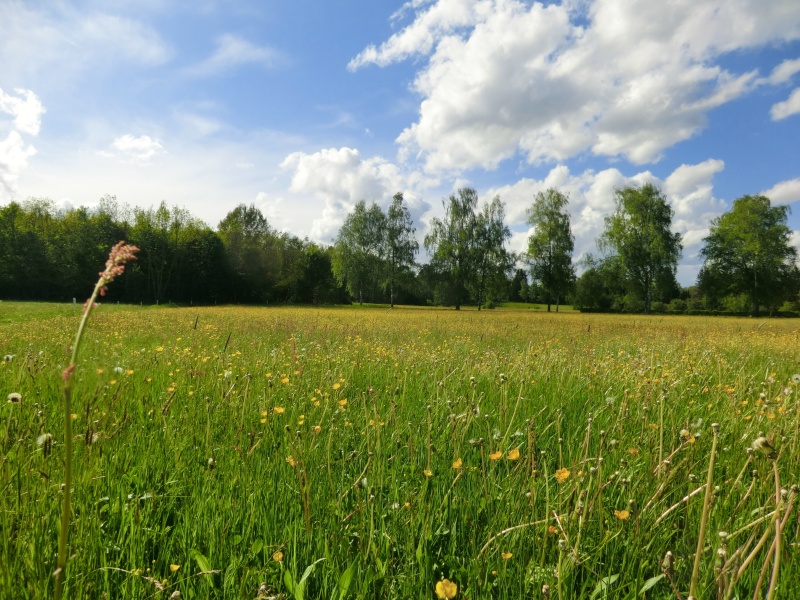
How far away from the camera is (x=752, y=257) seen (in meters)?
44.2

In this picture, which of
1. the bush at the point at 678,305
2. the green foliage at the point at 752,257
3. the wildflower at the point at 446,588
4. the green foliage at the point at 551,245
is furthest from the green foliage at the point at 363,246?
the wildflower at the point at 446,588

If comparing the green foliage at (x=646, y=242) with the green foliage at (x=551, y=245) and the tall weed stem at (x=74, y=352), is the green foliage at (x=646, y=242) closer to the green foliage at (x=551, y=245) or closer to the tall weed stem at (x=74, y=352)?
the green foliage at (x=551, y=245)

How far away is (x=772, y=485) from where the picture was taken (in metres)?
2.23

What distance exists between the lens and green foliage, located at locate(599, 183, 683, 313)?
45.6 metres

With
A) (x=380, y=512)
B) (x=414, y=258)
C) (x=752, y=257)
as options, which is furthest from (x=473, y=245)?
(x=380, y=512)

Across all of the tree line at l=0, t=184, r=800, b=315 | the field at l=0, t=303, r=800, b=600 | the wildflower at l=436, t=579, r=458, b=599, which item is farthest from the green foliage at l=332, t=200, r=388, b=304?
the wildflower at l=436, t=579, r=458, b=599

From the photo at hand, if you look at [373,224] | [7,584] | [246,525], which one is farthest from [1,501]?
[373,224]

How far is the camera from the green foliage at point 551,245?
50.1 m

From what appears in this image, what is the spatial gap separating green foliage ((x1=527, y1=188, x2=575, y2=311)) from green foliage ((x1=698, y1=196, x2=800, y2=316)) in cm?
1439

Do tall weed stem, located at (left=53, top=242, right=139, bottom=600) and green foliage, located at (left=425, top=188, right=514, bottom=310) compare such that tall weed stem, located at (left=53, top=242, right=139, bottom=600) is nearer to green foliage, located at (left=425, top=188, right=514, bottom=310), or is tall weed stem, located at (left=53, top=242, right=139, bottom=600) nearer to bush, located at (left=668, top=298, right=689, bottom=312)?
green foliage, located at (left=425, top=188, right=514, bottom=310)

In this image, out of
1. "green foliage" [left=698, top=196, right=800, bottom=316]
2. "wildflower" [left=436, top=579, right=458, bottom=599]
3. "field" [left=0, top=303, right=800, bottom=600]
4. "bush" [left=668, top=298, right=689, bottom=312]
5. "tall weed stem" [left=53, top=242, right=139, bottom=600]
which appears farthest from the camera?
"bush" [left=668, top=298, right=689, bottom=312]

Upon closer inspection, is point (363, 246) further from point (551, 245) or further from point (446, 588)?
point (446, 588)

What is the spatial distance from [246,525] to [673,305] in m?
73.3

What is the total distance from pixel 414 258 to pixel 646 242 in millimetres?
25018
